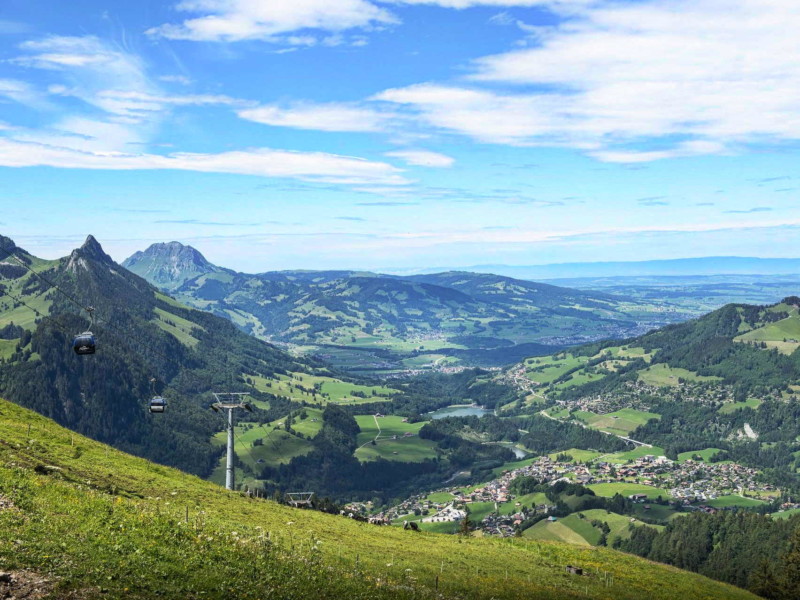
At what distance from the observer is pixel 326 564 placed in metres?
40.2

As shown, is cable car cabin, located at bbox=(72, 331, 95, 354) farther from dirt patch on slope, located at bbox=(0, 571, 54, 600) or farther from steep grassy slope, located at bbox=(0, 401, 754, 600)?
dirt patch on slope, located at bbox=(0, 571, 54, 600)

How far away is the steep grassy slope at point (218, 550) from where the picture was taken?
2952 cm

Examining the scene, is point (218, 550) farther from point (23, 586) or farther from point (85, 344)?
point (85, 344)

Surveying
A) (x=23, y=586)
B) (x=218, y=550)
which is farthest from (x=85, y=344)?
(x=23, y=586)

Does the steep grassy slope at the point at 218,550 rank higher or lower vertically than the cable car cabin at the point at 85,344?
lower

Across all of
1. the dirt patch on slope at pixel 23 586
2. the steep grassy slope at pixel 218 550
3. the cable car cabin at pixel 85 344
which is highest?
the cable car cabin at pixel 85 344

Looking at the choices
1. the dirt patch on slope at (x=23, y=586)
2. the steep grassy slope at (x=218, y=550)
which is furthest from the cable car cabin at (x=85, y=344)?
the dirt patch on slope at (x=23, y=586)

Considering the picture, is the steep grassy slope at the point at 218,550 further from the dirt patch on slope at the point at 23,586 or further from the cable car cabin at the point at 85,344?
the cable car cabin at the point at 85,344

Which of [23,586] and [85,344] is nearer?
[23,586]

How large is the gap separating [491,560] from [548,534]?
Answer: 150084 mm

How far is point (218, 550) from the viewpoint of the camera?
118 feet

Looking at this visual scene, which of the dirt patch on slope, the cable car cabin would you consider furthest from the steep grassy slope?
the cable car cabin

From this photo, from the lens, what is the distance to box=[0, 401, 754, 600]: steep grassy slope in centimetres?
2952

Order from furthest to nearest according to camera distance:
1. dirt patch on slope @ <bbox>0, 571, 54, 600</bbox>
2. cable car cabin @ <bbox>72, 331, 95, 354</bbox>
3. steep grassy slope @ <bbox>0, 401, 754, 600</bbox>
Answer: cable car cabin @ <bbox>72, 331, 95, 354</bbox>
steep grassy slope @ <bbox>0, 401, 754, 600</bbox>
dirt patch on slope @ <bbox>0, 571, 54, 600</bbox>
